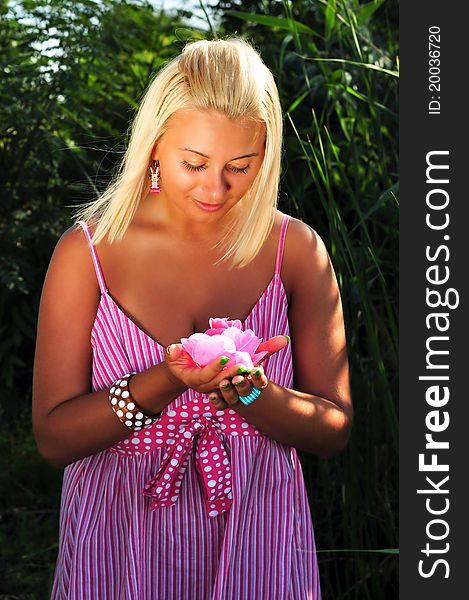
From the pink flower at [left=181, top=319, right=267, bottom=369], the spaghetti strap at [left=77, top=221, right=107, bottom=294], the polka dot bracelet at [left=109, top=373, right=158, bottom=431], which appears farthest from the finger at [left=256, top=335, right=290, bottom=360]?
the spaghetti strap at [left=77, top=221, right=107, bottom=294]

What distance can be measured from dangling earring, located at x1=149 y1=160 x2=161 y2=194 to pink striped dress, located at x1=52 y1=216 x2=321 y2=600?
15 cm

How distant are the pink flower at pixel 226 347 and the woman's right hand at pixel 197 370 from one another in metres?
0.01

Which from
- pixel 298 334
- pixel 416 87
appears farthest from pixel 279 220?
pixel 416 87

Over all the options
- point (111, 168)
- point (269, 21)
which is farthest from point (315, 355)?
point (111, 168)

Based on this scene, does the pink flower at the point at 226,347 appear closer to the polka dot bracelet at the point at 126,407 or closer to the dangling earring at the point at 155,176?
the polka dot bracelet at the point at 126,407

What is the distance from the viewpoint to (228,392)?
147 cm

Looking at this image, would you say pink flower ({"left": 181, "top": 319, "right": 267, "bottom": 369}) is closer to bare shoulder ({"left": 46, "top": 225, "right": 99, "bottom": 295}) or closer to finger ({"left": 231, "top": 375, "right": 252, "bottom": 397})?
finger ({"left": 231, "top": 375, "right": 252, "bottom": 397})

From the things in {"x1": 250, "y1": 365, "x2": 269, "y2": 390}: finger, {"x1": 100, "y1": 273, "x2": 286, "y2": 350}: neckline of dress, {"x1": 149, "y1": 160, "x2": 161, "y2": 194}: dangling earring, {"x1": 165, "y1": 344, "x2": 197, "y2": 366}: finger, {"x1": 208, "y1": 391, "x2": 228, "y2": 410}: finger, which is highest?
{"x1": 149, "y1": 160, "x2": 161, "y2": 194}: dangling earring

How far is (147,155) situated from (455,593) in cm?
92

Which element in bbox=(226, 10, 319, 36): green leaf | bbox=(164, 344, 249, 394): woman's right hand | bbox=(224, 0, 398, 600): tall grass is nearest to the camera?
bbox=(164, 344, 249, 394): woman's right hand

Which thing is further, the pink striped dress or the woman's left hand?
the pink striped dress

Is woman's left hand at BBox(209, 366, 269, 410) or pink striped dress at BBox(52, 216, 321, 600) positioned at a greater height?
woman's left hand at BBox(209, 366, 269, 410)

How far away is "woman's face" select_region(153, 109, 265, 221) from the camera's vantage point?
1629mm

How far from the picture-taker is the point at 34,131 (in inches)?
117
